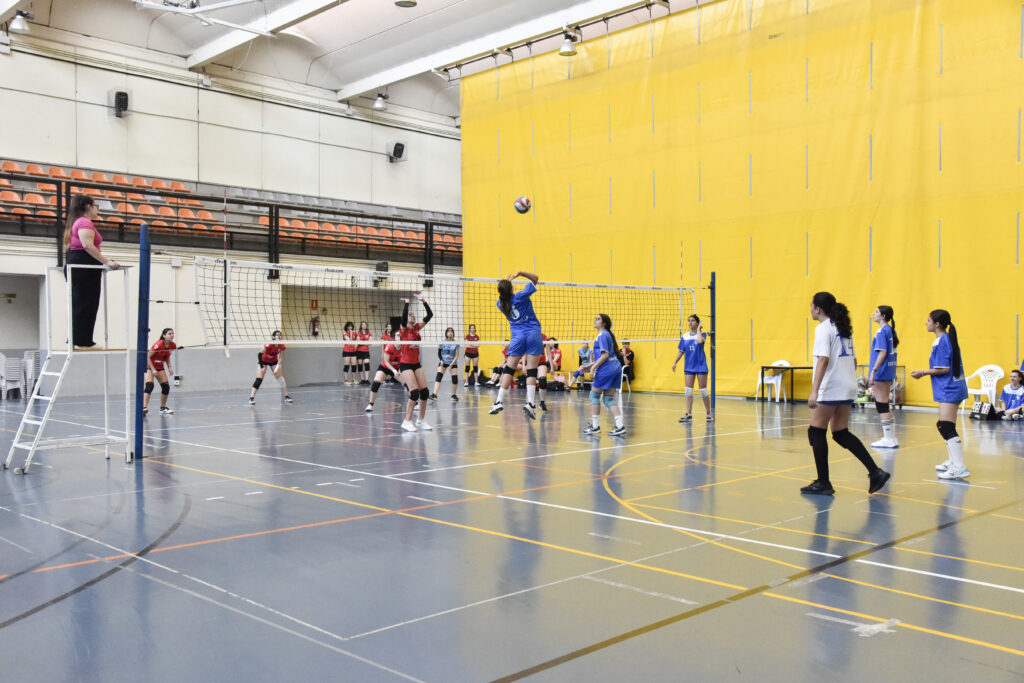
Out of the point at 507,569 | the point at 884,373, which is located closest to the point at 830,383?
the point at 507,569

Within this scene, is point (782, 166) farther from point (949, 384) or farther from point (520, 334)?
point (949, 384)

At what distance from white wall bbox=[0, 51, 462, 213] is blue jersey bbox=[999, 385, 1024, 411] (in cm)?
1795

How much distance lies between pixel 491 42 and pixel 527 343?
11.8 m

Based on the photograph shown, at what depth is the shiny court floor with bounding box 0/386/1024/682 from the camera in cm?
339

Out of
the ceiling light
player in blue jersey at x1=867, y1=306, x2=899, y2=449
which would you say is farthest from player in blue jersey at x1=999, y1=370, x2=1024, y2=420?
the ceiling light

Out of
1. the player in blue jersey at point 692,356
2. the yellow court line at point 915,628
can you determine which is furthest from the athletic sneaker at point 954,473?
the player in blue jersey at point 692,356

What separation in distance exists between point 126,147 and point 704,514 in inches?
756

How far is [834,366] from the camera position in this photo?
22.1 ft

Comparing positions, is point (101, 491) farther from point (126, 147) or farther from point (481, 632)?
point (126, 147)

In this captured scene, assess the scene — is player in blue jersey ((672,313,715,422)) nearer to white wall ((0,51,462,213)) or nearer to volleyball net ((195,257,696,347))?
volleyball net ((195,257,696,347))

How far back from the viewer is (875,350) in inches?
388

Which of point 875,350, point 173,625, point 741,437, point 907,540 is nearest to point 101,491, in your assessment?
point 173,625

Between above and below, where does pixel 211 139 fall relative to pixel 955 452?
above

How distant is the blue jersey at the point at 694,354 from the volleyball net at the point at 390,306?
403 centimetres
